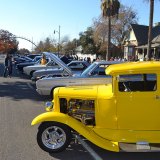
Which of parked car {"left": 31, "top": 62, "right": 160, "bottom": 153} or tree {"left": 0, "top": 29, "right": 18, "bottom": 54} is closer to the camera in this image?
parked car {"left": 31, "top": 62, "right": 160, "bottom": 153}

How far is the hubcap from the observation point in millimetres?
6832

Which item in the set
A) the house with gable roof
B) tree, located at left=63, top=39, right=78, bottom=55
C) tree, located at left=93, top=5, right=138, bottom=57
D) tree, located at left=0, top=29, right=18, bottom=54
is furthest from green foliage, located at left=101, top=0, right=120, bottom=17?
tree, located at left=0, top=29, right=18, bottom=54

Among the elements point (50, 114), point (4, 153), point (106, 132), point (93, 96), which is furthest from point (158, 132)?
point (4, 153)

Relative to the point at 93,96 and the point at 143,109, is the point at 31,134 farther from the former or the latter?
the point at 143,109

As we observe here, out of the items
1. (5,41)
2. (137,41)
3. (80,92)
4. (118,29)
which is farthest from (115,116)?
(5,41)

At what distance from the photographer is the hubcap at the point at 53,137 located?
683 cm

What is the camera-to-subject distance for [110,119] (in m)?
6.71

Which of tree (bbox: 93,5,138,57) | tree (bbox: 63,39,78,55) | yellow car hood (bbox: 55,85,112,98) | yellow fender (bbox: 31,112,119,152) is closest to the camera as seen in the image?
yellow fender (bbox: 31,112,119,152)

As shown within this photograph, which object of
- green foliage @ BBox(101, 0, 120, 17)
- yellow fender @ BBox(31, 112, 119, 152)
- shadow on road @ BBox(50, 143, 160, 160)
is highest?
green foliage @ BBox(101, 0, 120, 17)

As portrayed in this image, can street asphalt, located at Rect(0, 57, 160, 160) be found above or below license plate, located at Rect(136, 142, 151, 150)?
below

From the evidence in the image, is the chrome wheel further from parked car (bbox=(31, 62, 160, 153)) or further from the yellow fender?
the yellow fender

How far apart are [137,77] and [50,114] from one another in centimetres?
186

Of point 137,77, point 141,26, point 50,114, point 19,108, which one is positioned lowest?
point 19,108

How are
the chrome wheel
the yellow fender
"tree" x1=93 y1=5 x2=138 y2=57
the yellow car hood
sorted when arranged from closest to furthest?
the yellow fender → the chrome wheel → the yellow car hood → "tree" x1=93 y1=5 x2=138 y2=57
